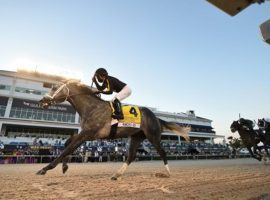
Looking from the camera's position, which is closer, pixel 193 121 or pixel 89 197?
pixel 89 197

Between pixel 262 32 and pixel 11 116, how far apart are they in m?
49.5

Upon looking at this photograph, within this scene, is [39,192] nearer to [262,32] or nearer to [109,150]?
[262,32]

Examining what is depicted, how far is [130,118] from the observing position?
6414mm

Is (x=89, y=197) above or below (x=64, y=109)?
below

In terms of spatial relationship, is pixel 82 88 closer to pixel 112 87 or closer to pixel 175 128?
pixel 112 87

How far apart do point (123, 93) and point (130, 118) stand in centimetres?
73

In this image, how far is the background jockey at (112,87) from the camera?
6.21m

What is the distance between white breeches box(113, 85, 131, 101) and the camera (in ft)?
21.3

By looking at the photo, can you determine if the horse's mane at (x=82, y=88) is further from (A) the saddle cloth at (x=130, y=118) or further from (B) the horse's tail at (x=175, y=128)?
(B) the horse's tail at (x=175, y=128)

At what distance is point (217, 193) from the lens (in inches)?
176

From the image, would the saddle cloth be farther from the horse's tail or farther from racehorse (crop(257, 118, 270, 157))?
racehorse (crop(257, 118, 270, 157))

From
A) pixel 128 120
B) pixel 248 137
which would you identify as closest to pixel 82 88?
pixel 128 120

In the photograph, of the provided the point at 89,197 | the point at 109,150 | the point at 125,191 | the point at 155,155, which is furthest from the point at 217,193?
the point at 155,155

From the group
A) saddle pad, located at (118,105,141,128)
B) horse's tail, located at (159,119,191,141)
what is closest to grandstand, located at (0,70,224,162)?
horse's tail, located at (159,119,191,141)
